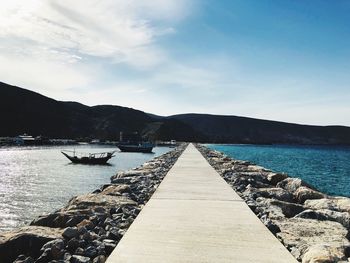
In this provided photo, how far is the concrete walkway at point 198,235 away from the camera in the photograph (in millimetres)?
5592

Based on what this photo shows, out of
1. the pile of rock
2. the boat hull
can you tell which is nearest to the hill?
the boat hull

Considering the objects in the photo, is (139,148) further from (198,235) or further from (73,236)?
(198,235)

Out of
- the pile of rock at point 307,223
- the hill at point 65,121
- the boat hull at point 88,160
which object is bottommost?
the boat hull at point 88,160

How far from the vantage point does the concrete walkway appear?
559cm

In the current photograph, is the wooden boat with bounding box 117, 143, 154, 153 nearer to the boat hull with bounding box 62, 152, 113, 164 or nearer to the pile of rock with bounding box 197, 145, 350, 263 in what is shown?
the boat hull with bounding box 62, 152, 113, 164

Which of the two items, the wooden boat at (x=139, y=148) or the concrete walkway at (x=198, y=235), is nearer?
the concrete walkway at (x=198, y=235)

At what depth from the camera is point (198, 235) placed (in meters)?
6.64

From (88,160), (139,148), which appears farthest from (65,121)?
(88,160)

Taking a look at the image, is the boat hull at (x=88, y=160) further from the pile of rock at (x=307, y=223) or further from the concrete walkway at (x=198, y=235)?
the concrete walkway at (x=198, y=235)

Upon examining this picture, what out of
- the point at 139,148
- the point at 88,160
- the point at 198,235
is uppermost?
the point at 198,235

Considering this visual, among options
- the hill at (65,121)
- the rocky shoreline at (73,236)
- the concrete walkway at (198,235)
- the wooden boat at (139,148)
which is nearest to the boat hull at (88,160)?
the wooden boat at (139,148)

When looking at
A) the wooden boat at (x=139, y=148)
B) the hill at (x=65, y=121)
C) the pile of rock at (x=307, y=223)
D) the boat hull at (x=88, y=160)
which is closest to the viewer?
the pile of rock at (x=307, y=223)

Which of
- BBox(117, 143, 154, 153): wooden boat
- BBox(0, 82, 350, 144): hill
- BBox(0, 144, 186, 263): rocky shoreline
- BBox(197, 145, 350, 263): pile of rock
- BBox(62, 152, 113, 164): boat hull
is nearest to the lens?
BBox(0, 144, 186, 263): rocky shoreline

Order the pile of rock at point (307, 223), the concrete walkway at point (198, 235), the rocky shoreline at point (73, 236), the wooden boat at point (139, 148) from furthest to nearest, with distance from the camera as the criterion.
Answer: the wooden boat at point (139, 148) → the pile of rock at point (307, 223) → the rocky shoreline at point (73, 236) → the concrete walkway at point (198, 235)
